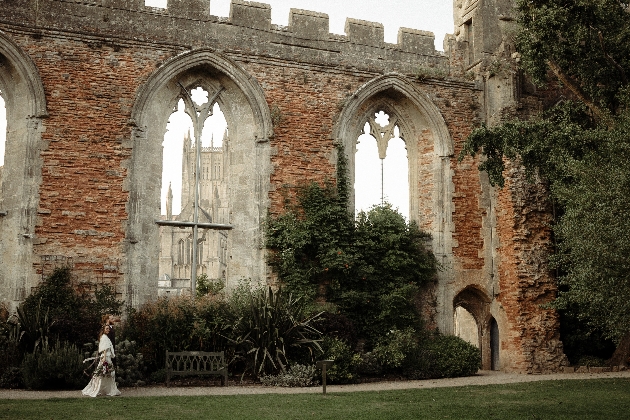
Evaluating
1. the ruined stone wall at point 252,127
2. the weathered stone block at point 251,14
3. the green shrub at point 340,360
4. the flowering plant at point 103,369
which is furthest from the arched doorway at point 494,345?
the flowering plant at point 103,369

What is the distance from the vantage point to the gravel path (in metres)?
10.6

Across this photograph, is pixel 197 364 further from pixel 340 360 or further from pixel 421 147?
pixel 421 147

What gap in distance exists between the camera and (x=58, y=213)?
14016 mm

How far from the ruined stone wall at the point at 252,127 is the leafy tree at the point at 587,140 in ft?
9.93

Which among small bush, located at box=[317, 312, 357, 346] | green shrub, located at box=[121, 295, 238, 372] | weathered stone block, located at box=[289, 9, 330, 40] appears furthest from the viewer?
weathered stone block, located at box=[289, 9, 330, 40]

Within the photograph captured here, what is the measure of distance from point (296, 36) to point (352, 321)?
6.44 m

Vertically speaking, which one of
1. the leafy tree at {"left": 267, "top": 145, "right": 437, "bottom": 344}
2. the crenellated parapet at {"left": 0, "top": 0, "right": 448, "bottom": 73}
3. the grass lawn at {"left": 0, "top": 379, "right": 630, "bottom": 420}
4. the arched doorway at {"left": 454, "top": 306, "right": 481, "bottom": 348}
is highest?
the crenellated parapet at {"left": 0, "top": 0, "right": 448, "bottom": 73}

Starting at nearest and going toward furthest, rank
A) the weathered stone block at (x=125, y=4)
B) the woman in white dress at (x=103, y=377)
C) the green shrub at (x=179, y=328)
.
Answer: the woman in white dress at (x=103, y=377)
the green shrub at (x=179, y=328)
the weathered stone block at (x=125, y=4)

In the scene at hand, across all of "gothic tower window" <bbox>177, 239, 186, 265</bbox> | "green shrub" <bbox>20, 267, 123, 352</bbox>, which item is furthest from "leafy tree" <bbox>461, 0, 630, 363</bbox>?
"gothic tower window" <bbox>177, 239, 186, 265</bbox>

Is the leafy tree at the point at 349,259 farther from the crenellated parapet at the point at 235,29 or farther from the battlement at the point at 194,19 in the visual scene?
the battlement at the point at 194,19

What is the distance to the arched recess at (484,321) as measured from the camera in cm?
1644

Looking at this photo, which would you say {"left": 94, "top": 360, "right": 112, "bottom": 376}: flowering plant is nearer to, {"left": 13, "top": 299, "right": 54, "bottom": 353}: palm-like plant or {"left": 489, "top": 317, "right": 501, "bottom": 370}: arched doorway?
{"left": 13, "top": 299, "right": 54, "bottom": 353}: palm-like plant

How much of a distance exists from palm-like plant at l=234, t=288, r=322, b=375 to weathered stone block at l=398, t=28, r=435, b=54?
713cm

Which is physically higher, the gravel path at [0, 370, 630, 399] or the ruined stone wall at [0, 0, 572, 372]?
the ruined stone wall at [0, 0, 572, 372]
